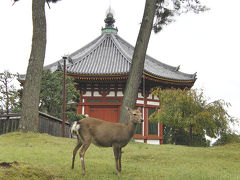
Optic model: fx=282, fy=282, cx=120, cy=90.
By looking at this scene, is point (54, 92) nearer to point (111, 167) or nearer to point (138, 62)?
point (138, 62)

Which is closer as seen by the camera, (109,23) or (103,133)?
(103,133)

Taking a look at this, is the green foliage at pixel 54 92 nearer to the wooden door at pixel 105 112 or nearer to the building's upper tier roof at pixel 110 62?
the building's upper tier roof at pixel 110 62

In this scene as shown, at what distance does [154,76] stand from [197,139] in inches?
242

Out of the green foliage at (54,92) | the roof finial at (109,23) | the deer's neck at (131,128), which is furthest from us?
the roof finial at (109,23)

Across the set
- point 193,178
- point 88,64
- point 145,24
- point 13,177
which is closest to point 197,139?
point 88,64

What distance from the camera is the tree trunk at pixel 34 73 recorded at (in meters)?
13.0

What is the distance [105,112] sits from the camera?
21516 mm

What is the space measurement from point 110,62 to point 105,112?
4650 millimetres

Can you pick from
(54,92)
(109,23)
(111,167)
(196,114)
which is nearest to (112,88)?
(54,92)

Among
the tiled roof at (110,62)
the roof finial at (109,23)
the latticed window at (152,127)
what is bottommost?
the latticed window at (152,127)

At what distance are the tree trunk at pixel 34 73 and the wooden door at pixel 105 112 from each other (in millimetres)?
8547

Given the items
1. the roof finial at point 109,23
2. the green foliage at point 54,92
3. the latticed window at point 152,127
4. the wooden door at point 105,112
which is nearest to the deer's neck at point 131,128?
the green foliage at point 54,92

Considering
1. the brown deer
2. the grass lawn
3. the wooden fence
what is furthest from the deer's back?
the wooden fence

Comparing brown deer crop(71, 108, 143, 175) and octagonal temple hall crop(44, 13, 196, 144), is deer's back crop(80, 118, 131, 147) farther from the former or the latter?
octagonal temple hall crop(44, 13, 196, 144)
